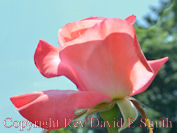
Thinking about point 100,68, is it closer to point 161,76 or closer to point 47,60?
point 47,60

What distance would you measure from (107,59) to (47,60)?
78mm

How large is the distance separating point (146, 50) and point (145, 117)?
33.5ft

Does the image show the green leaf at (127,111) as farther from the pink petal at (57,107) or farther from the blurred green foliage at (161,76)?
the blurred green foliage at (161,76)

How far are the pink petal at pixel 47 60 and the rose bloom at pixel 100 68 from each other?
0.06 feet

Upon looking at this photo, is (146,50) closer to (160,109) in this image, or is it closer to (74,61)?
(160,109)

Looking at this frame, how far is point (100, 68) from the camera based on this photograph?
0.34 m

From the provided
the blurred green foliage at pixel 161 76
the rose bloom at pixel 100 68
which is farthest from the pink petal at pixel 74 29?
the blurred green foliage at pixel 161 76

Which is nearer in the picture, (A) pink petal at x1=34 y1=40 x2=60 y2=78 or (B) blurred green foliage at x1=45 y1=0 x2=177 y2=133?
(A) pink petal at x1=34 y1=40 x2=60 y2=78

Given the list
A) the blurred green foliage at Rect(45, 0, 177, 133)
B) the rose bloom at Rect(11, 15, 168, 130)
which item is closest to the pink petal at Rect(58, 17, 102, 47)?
the rose bloom at Rect(11, 15, 168, 130)

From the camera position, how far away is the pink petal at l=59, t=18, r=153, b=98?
1.08 ft

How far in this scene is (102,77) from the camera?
1.11 feet

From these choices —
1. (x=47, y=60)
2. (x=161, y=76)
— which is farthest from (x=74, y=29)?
(x=161, y=76)

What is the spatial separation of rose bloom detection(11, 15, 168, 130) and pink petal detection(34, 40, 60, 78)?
2 cm

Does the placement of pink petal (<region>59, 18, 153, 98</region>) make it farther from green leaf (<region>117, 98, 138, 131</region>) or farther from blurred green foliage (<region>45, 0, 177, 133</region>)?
blurred green foliage (<region>45, 0, 177, 133</region>)
